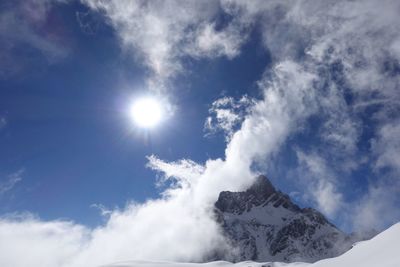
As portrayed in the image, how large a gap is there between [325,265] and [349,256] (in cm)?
275

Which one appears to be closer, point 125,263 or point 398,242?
point 398,242

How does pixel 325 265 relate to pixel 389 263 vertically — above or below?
above

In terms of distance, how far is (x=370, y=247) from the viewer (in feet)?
72.6

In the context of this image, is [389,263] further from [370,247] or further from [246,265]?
[246,265]

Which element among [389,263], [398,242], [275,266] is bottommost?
[389,263]

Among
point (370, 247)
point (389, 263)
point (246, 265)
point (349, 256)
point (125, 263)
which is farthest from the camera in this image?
point (246, 265)

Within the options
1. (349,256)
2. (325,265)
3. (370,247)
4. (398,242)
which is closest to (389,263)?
(398,242)

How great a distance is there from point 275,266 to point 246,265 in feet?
13.8

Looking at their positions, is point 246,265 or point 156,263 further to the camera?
point 246,265

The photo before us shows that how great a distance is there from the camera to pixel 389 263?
51.5 ft

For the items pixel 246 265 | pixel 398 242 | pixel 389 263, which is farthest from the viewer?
pixel 246 265

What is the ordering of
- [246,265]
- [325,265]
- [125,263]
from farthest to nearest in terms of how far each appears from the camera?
[246,265] → [125,263] → [325,265]

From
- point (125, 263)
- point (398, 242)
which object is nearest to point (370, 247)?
point (398, 242)

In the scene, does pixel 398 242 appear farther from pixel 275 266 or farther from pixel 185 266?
pixel 275 266
